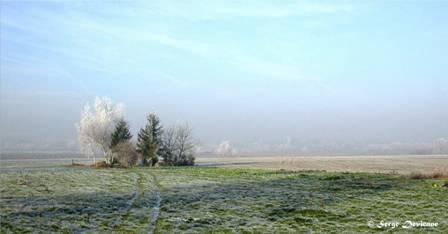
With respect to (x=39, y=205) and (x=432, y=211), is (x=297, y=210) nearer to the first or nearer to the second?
(x=432, y=211)

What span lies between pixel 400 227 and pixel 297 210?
665cm

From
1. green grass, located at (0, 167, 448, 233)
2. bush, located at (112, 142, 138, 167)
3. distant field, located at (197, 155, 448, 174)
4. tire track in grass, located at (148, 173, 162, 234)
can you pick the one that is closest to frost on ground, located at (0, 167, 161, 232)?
green grass, located at (0, 167, 448, 233)

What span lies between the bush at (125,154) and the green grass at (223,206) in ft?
151

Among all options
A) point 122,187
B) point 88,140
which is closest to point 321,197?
point 122,187

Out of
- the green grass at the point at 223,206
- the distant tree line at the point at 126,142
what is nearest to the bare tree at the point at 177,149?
the distant tree line at the point at 126,142

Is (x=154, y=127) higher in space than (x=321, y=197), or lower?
higher

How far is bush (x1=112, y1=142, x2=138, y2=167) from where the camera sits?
8812cm

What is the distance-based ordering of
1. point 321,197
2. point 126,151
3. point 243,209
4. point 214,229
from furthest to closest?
point 126,151
point 321,197
point 243,209
point 214,229

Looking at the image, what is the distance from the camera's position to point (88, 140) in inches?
4023

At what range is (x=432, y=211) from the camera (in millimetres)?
26344

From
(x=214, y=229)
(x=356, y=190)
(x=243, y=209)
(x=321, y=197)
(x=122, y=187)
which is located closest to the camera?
A: (x=214, y=229)

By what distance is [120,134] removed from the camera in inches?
3701

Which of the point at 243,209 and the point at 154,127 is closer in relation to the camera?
the point at 243,209

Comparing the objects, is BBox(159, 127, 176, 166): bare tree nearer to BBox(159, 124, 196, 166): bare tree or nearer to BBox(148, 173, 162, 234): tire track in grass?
BBox(159, 124, 196, 166): bare tree
